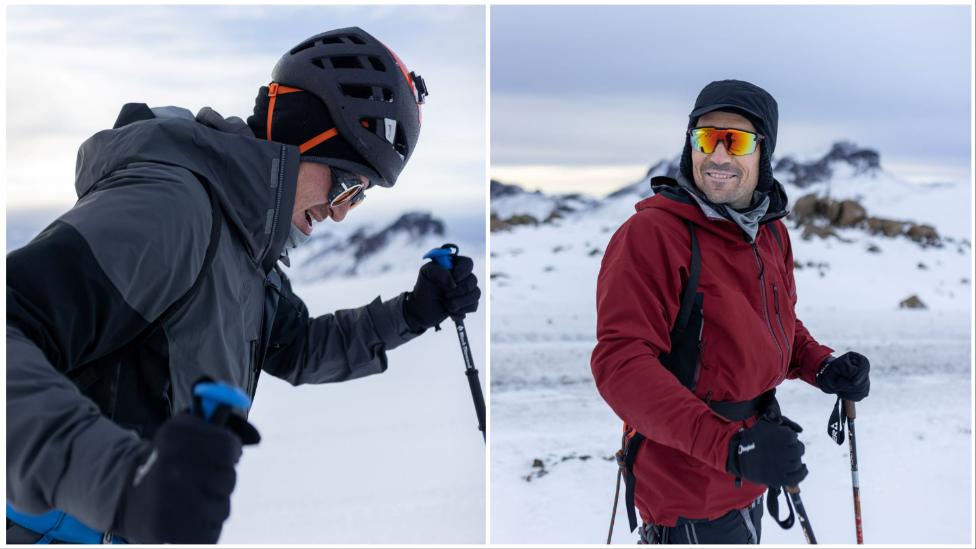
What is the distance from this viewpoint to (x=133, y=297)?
5.21 ft

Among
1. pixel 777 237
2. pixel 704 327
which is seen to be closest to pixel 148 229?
pixel 704 327

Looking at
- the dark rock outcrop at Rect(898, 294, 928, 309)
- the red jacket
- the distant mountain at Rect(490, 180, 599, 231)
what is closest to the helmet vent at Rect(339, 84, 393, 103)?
the red jacket

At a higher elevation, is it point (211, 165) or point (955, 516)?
point (211, 165)

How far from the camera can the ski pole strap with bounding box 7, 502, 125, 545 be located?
5.81 ft

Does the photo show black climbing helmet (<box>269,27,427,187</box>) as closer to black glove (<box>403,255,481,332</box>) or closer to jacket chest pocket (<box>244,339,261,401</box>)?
black glove (<box>403,255,481,332</box>)

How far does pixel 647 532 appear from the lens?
2541 millimetres

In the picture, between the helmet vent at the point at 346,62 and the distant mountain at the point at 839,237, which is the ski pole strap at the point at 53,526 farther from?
the distant mountain at the point at 839,237

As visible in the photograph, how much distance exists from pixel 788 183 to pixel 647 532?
12.1 meters

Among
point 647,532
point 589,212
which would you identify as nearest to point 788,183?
point 589,212

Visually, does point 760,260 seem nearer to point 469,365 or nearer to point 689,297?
point 689,297

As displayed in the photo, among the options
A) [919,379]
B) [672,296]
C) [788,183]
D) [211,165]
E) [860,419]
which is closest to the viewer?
[211,165]

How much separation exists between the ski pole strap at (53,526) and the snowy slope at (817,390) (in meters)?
2.77

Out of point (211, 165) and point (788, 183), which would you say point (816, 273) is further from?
point (211, 165)

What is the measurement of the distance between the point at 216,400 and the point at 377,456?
4.22m
